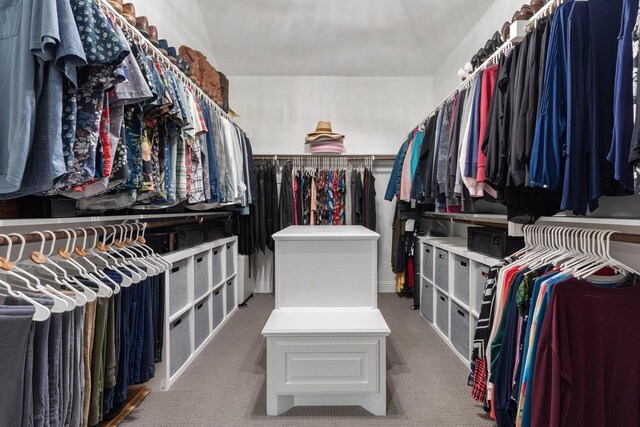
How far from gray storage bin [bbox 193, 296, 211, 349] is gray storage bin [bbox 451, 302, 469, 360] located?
1.87 m

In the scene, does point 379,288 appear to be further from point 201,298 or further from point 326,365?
point 326,365

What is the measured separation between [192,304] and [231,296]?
1008mm

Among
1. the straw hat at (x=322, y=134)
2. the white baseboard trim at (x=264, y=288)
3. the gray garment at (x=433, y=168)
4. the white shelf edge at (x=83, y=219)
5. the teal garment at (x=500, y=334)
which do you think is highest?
the straw hat at (x=322, y=134)

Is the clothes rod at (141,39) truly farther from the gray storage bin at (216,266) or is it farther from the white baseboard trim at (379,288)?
the white baseboard trim at (379,288)

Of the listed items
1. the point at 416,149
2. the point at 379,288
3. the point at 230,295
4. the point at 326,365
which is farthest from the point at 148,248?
the point at 379,288

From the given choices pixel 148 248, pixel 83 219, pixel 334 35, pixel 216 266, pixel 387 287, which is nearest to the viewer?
pixel 83 219

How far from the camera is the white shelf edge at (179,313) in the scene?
6.35 ft

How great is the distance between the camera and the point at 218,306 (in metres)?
2.81

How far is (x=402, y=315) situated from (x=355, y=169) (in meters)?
1.71

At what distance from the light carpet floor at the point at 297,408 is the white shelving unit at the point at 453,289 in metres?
0.14

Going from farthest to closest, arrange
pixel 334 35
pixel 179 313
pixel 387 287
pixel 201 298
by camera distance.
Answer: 1. pixel 387 287
2. pixel 334 35
3. pixel 201 298
4. pixel 179 313

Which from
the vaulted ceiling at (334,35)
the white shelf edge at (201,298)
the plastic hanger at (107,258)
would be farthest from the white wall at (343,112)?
the plastic hanger at (107,258)

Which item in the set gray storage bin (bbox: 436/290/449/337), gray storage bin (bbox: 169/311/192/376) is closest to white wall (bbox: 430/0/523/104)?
gray storage bin (bbox: 436/290/449/337)

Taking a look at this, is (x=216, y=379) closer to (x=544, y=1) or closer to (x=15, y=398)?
(x=15, y=398)
